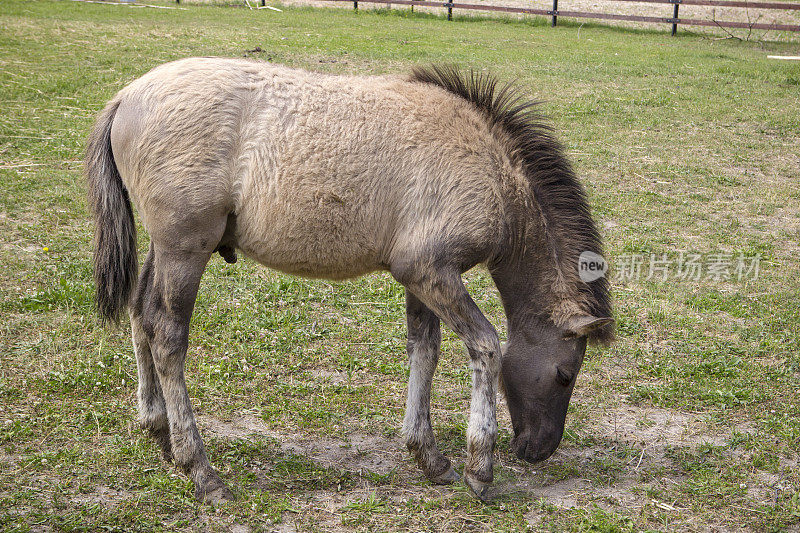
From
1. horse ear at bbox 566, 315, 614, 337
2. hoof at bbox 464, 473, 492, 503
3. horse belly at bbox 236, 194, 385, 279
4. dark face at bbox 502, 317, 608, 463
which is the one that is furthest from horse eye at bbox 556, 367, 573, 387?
horse belly at bbox 236, 194, 385, 279

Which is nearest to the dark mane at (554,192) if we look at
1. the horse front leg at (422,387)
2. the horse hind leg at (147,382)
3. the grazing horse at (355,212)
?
the grazing horse at (355,212)

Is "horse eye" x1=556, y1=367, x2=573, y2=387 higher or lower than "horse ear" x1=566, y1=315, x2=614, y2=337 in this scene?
lower

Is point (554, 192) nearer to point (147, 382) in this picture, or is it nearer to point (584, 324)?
point (584, 324)

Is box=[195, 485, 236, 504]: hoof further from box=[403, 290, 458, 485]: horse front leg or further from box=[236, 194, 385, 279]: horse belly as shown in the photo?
box=[236, 194, 385, 279]: horse belly

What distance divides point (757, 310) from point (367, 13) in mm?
21371

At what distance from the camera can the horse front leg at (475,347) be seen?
12.1 ft

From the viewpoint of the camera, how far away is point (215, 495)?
3666 mm

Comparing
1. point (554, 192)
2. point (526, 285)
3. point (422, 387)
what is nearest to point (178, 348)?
point (422, 387)

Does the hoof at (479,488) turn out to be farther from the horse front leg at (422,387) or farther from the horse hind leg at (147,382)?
the horse hind leg at (147,382)

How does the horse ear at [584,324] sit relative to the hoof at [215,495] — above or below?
above

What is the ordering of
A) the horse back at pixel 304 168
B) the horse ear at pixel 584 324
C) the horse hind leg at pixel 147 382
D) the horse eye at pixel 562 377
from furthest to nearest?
1. the horse hind leg at pixel 147 382
2. the horse eye at pixel 562 377
3. the horse ear at pixel 584 324
4. the horse back at pixel 304 168

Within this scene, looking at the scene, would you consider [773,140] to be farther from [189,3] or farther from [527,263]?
[189,3]

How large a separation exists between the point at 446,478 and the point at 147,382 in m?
1.72

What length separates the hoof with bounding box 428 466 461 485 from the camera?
401 cm
